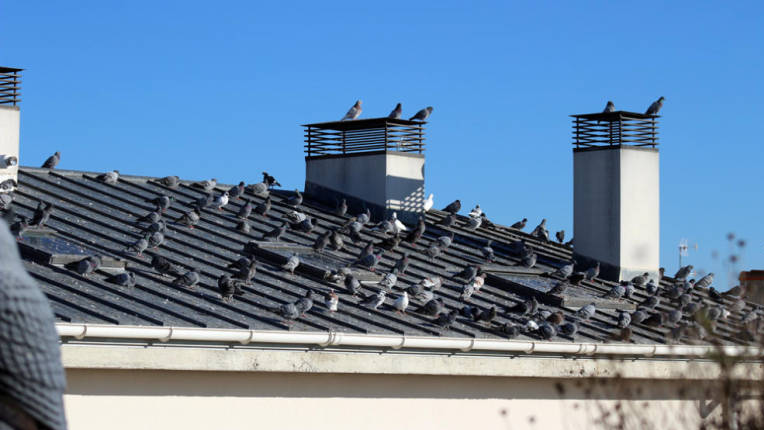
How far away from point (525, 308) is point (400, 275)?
208cm

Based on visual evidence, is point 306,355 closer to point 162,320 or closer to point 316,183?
point 162,320

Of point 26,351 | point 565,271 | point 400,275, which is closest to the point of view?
point 26,351

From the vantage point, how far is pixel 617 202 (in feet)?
73.4

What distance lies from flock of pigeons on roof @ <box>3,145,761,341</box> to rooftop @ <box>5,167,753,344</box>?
12 centimetres

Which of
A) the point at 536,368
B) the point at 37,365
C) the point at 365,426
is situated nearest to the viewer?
the point at 37,365

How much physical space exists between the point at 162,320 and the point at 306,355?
153 cm

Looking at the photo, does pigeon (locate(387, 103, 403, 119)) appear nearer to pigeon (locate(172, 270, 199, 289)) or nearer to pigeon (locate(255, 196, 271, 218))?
pigeon (locate(255, 196, 271, 218))

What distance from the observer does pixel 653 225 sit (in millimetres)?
22641

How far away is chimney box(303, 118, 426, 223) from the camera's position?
23203 millimetres

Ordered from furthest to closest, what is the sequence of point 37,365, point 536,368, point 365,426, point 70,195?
point 70,195
point 536,368
point 365,426
point 37,365

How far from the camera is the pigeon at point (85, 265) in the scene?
46.2 ft

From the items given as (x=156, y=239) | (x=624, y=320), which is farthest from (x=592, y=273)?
(x=156, y=239)

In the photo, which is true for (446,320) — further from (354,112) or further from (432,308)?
(354,112)

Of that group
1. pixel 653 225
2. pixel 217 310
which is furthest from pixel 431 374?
pixel 653 225
